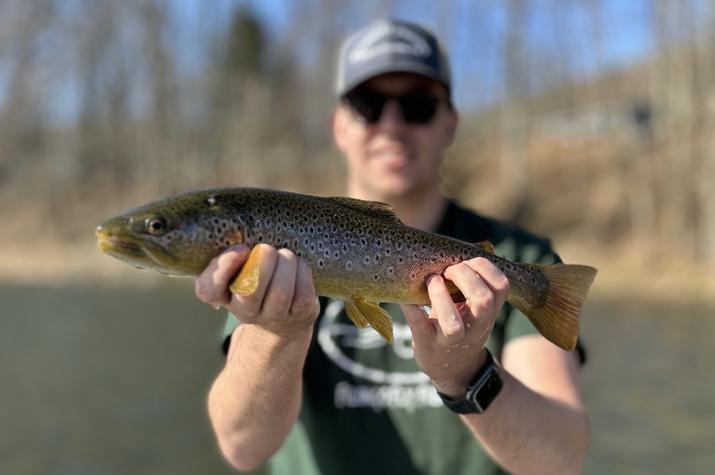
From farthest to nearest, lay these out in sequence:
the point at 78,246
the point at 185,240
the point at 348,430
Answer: the point at 78,246, the point at 348,430, the point at 185,240

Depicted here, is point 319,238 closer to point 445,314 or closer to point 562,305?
point 445,314

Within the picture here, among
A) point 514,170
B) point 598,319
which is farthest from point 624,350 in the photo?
point 514,170

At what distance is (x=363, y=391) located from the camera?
142 inches

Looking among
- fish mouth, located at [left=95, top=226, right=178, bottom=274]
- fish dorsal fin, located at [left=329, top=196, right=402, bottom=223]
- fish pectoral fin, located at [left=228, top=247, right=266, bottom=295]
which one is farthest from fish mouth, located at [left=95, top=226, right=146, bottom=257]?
fish dorsal fin, located at [left=329, top=196, right=402, bottom=223]

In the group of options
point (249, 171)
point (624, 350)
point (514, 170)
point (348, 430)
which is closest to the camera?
point (348, 430)

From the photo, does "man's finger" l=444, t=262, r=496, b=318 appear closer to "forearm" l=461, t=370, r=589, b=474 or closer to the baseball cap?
"forearm" l=461, t=370, r=589, b=474

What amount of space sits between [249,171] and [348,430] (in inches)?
1574

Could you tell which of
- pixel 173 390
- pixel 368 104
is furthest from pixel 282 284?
pixel 173 390

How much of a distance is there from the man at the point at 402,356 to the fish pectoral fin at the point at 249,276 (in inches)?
1.4

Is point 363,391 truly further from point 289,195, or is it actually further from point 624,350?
point 624,350

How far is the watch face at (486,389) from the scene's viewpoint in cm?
272

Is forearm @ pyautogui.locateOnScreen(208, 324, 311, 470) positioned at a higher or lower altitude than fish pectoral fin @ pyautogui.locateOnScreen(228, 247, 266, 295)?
lower

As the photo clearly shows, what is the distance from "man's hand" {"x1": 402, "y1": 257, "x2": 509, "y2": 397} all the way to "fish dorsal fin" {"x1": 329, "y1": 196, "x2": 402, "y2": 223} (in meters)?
0.29

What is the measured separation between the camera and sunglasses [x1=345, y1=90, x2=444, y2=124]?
12.6 ft
